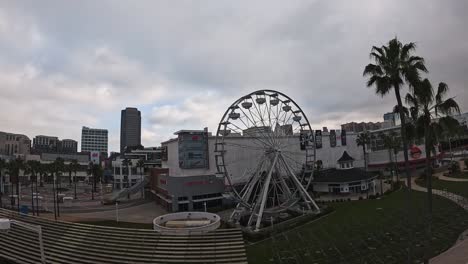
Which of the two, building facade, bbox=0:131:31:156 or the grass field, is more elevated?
building facade, bbox=0:131:31:156

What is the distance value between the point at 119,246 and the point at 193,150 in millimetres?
31241

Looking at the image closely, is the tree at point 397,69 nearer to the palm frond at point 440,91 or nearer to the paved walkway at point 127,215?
the palm frond at point 440,91

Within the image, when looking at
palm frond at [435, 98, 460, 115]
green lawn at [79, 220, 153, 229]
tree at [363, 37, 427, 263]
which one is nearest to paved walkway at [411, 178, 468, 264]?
tree at [363, 37, 427, 263]

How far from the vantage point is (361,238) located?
2978 cm

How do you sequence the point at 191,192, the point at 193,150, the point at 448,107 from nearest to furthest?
the point at 448,107 < the point at 191,192 < the point at 193,150

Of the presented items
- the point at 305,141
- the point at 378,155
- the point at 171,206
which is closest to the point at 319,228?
the point at 305,141

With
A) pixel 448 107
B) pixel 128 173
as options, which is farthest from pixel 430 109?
pixel 128 173

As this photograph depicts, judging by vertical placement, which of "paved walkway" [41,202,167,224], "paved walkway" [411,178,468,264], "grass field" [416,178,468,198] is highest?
"grass field" [416,178,468,198]

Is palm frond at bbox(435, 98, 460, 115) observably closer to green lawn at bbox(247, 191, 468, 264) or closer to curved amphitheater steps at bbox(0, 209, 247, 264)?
green lawn at bbox(247, 191, 468, 264)

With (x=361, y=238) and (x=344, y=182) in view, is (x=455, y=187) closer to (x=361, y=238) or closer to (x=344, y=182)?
(x=344, y=182)

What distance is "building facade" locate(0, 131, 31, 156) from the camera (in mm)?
177250

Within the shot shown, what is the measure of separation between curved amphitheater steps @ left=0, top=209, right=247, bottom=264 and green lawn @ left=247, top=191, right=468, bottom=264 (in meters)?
2.85

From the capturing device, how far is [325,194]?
67188 mm

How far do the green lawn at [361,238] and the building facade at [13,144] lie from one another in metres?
183
